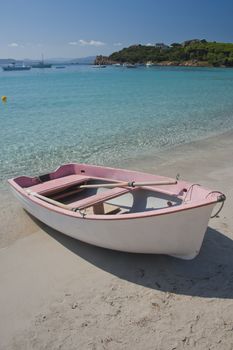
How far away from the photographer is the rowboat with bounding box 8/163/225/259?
155 inches

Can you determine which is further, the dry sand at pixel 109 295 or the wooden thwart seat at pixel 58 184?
the wooden thwart seat at pixel 58 184

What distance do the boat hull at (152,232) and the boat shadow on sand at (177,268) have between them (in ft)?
0.79

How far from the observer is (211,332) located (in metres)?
3.43

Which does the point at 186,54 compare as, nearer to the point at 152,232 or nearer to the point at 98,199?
Result: the point at 98,199

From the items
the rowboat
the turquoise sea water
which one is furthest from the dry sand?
the turquoise sea water

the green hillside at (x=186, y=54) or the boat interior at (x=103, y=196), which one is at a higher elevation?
the green hillside at (x=186, y=54)

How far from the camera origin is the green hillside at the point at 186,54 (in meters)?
115

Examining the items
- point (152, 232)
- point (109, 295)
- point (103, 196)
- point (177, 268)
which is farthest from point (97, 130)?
point (109, 295)

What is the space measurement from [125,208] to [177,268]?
1.44m

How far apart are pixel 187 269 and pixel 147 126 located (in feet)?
37.3

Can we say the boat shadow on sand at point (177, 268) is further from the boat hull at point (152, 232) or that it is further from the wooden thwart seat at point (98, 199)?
the wooden thwart seat at point (98, 199)

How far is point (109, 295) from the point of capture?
404cm

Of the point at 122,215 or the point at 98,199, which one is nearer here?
the point at 122,215

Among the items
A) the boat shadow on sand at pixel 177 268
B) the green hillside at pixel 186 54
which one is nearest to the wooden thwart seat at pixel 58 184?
the boat shadow on sand at pixel 177 268
